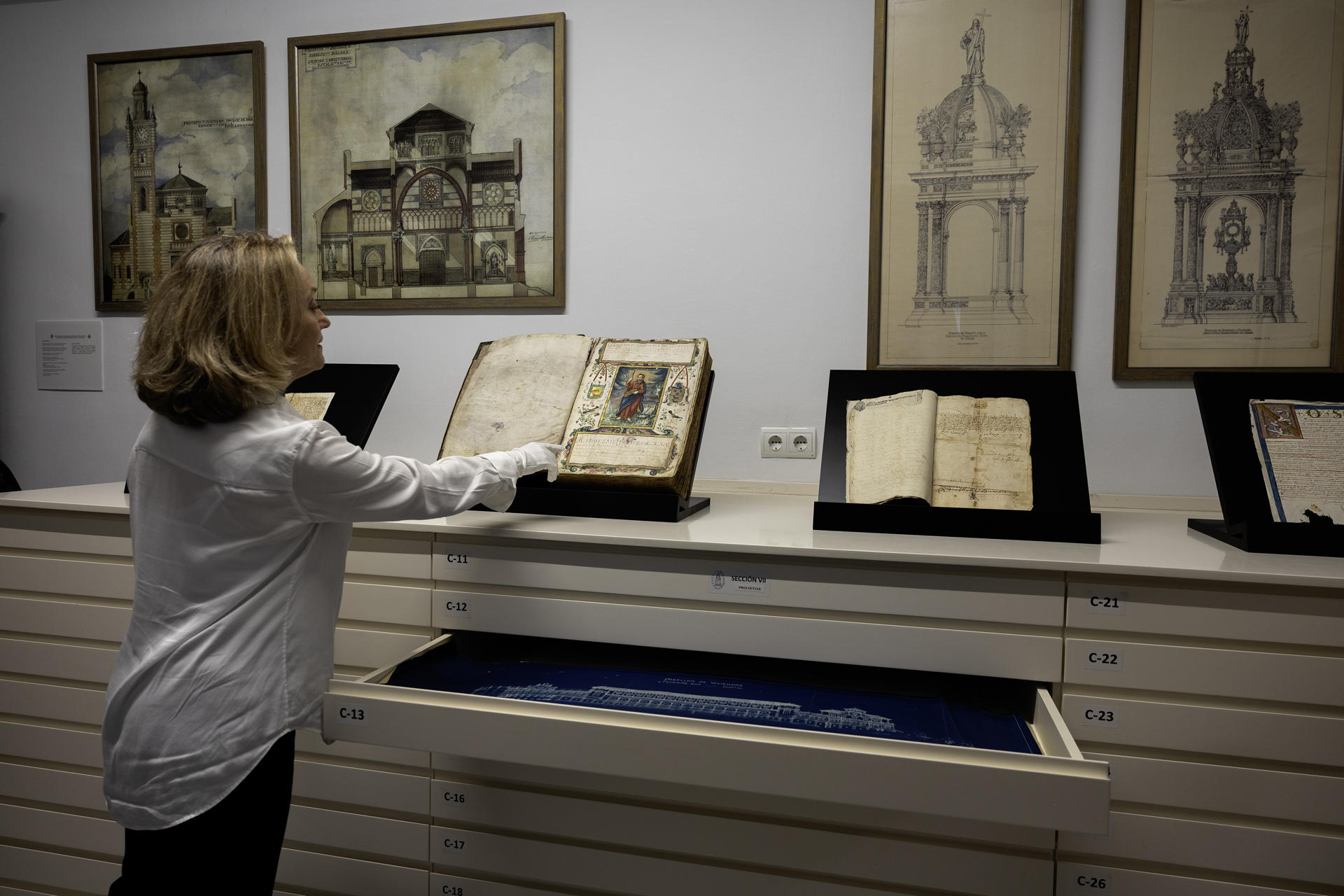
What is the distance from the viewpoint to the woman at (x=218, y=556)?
3.89 feet

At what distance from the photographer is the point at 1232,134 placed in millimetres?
1913

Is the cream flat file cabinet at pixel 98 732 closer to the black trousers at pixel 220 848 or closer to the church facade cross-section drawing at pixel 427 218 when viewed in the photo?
the black trousers at pixel 220 848

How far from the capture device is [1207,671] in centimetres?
134

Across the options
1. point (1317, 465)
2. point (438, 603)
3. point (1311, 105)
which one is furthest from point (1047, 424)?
point (438, 603)

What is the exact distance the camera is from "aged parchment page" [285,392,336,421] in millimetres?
2037

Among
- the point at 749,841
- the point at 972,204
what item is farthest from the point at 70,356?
the point at 972,204

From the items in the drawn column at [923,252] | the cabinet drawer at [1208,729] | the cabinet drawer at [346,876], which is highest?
the drawn column at [923,252]

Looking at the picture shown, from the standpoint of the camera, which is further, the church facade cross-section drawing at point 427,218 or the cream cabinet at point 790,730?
the church facade cross-section drawing at point 427,218

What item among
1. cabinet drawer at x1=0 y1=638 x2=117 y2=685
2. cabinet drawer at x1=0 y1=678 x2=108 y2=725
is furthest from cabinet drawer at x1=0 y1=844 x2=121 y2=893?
cabinet drawer at x1=0 y1=638 x2=117 y2=685

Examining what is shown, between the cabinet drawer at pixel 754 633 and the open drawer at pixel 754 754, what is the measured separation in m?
0.10

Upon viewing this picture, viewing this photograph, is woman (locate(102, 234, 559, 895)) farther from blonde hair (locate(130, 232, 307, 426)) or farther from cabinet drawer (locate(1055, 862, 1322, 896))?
cabinet drawer (locate(1055, 862, 1322, 896))

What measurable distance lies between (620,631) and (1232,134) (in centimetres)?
189

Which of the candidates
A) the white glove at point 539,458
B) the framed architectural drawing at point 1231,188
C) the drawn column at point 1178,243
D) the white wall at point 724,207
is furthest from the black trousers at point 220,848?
the drawn column at point 1178,243

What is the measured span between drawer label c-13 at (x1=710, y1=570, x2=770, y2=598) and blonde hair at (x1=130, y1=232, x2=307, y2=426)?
33.2 inches
